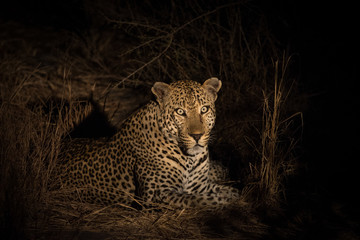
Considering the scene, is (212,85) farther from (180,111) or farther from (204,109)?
(180,111)

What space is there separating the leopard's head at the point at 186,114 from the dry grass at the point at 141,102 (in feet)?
2.30

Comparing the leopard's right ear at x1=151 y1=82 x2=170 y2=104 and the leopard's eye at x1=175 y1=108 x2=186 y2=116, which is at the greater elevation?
the leopard's right ear at x1=151 y1=82 x2=170 y2=104

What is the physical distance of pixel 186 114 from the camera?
Answer: 549cm

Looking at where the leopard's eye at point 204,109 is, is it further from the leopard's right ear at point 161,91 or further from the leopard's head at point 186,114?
the leopard's right ear at point 161,91

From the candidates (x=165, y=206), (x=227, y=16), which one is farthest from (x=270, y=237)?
(x=227, y=16)

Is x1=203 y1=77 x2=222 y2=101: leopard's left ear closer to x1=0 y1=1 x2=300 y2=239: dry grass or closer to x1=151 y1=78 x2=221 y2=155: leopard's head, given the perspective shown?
x1=151 y1=78 x2=221 y2=155: leopard's head

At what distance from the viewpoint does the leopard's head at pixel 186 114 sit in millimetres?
5395

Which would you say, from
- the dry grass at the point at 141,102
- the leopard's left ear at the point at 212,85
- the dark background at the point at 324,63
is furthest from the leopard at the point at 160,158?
the dark background at the point at 324,63

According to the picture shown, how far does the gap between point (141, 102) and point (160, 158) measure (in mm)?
3483

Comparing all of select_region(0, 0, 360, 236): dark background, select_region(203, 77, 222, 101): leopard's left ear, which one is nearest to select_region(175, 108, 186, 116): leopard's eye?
select_region(203, 77, 222, 101): leopard's left ear

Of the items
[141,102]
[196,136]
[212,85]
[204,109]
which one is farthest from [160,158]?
[141,102]

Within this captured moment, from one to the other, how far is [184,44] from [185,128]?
325 centimetres

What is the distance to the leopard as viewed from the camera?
5.50 metres

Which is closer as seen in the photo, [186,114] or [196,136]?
[196,136]
